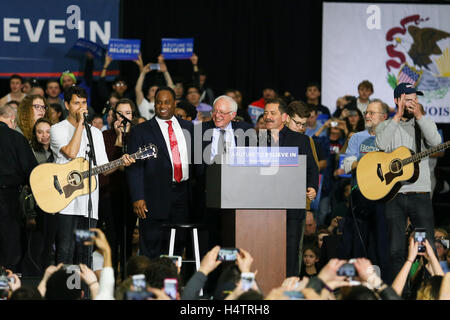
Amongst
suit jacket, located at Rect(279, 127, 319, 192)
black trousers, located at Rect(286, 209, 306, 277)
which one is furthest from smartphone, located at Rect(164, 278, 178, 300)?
suit jacket, located at Rect(279, 127, 319, 192)

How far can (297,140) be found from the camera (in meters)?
7.62

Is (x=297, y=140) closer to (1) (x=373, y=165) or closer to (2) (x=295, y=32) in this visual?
(1) (x=373, y=165)

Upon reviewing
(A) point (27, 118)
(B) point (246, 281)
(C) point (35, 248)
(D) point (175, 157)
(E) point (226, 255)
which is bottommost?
(C) point (35, 248)

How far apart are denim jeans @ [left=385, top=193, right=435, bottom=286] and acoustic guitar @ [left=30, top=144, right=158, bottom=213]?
2.17 meters

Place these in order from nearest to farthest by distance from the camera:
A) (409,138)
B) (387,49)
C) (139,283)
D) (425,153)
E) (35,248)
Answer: (139,283), (425,153), (409,138), (35,248), (387,49)

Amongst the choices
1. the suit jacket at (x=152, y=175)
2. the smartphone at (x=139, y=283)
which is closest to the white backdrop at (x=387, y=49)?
the suit jacket at (x=152, y=175)

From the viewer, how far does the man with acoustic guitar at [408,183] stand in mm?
7352

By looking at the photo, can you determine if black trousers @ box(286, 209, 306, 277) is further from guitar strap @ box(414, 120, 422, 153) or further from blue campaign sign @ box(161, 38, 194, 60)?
blue campaign sign @ box(161, 38, 194, 60)

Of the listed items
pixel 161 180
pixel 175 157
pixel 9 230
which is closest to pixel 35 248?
pixel 9 230

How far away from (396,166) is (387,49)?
5.62 meters

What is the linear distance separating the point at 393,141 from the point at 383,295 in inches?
124

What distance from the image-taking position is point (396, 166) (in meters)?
7.52

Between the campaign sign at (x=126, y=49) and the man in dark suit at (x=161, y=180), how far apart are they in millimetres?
4107

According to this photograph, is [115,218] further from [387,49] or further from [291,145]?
[387,49]
